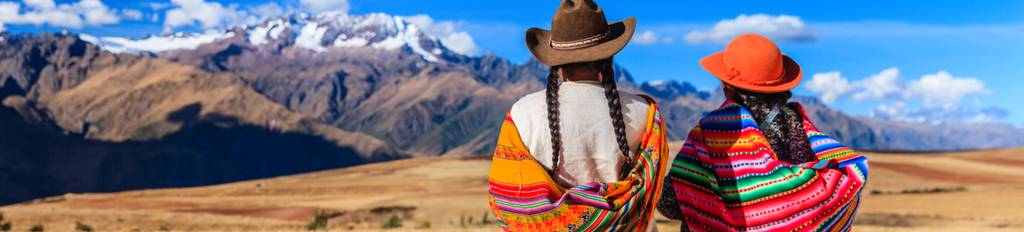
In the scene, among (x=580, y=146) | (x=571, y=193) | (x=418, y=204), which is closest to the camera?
(x=571, y=193)

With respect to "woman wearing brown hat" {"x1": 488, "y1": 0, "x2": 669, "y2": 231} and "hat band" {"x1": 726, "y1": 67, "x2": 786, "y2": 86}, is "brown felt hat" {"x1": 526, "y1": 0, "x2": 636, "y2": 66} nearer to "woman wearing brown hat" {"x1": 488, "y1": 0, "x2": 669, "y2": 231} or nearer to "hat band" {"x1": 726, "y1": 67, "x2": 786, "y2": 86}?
"woman wearing brown hat" {"x1": 488, "y1": 0, "x2": 669, "y2": 231}

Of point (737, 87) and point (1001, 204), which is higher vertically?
point (737, 87)

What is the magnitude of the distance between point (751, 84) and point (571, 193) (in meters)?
1.48

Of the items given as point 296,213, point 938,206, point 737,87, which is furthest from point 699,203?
point 296,213

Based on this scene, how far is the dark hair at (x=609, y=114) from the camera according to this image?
16.2 ft

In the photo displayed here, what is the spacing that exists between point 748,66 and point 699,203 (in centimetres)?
94

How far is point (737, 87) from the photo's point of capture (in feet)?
18.4

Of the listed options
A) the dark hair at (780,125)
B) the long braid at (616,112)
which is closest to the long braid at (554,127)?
the long braid at (616,112)

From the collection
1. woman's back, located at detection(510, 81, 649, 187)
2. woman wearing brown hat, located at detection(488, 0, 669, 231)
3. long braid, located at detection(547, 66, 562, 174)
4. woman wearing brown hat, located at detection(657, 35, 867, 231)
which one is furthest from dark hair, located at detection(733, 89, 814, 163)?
long braid, located at detection(547, 66, 562, 174)

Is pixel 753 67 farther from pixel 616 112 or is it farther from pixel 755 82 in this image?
pixel 616 112

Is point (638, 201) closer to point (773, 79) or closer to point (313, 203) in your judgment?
point (773, 79)

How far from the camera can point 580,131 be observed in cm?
501

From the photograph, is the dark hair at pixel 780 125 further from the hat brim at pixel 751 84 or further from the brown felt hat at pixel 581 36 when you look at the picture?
the brown felt hat at pixel 581 36

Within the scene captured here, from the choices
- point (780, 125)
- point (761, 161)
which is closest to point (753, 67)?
point (780, 125)
